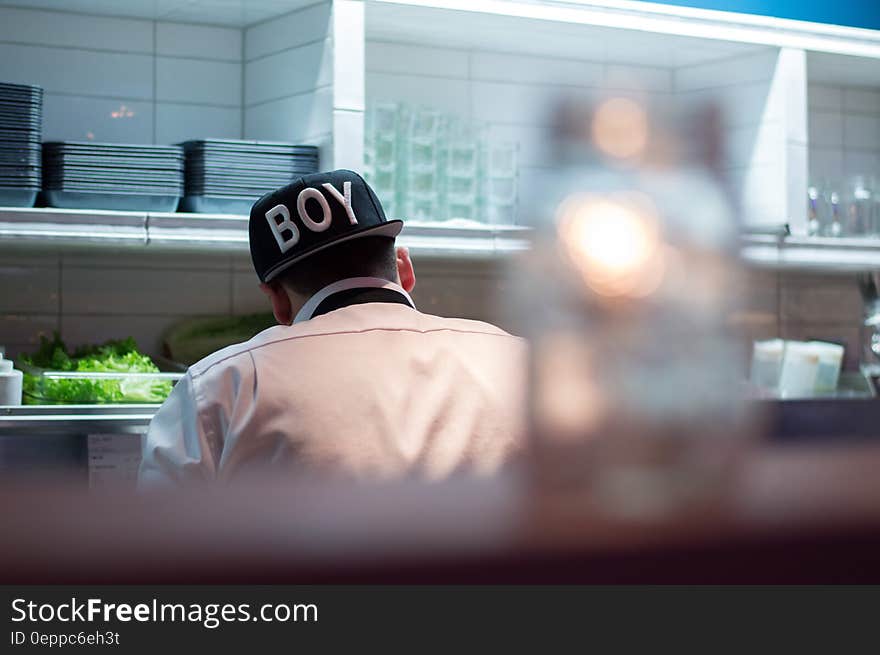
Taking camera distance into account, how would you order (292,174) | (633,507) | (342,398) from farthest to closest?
1. (292,174)
2. (342,398)
3. (633,507)

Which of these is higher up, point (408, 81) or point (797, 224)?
point (408, 81)

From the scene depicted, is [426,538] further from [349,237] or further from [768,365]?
[768,365]

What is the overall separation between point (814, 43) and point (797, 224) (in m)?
0.60

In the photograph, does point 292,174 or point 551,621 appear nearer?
point 551,621

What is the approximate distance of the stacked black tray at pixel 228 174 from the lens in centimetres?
296

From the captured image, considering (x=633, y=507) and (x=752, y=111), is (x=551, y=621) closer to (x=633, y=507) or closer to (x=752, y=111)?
(x=633, y=507)

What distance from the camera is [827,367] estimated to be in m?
3.82

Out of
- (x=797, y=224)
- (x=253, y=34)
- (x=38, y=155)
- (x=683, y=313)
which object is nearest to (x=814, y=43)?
(x=797, y=224)

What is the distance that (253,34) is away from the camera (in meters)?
3.47

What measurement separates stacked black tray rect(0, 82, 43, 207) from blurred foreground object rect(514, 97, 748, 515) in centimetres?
273

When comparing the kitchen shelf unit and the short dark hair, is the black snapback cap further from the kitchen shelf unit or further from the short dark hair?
the kitchen shelf unit

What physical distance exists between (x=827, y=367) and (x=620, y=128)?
375 centimetres

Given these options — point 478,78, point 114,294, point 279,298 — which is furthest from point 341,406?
point 478,78

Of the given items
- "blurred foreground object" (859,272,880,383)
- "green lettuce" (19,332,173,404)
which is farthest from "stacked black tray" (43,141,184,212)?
"blurred foreground object" (859,272,880,383)
